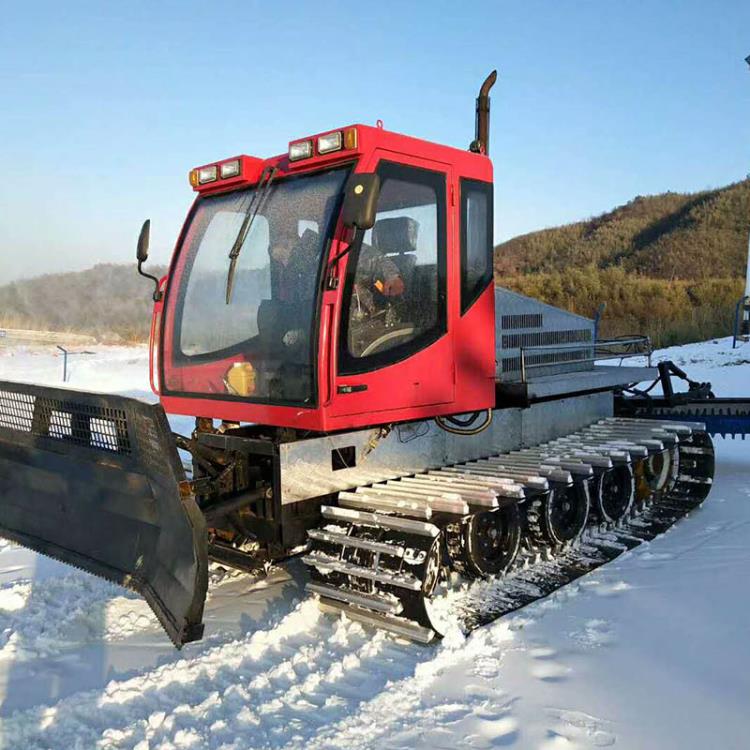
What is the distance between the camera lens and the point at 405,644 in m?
4.11

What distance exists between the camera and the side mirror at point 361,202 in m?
3.81

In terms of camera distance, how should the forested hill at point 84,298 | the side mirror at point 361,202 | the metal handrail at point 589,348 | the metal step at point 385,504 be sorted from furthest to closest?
the forested hill at point 84,298 → the metal handrail at point 589,348 → the metal step at point 385,504 → the side mirror at point 361,202

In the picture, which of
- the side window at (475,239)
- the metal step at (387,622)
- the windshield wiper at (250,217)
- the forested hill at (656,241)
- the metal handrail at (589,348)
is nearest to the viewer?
the metal step at (387,622)

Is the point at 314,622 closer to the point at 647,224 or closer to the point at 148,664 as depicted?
the point at 148,664

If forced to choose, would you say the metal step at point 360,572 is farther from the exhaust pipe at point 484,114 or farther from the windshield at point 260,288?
the exhaust pipe at point 484,114

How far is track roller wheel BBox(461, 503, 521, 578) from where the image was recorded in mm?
4754

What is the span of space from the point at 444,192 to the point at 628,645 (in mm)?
2710

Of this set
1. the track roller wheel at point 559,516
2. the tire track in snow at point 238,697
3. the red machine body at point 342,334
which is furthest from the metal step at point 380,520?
the track roller wheel at point 559,516

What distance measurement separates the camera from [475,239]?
16.1 ft

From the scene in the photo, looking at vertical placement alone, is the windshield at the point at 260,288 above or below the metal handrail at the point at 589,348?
above

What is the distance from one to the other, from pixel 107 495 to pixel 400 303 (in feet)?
6.24

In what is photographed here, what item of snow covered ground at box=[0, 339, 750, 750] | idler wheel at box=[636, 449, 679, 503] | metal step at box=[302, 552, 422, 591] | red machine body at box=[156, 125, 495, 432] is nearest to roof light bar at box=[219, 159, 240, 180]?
red machine body at box=[156, 125, 495, 432]

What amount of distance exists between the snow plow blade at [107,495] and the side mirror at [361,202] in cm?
132

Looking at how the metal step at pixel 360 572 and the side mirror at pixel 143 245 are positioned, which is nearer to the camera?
the metal step at pixel 360 572
